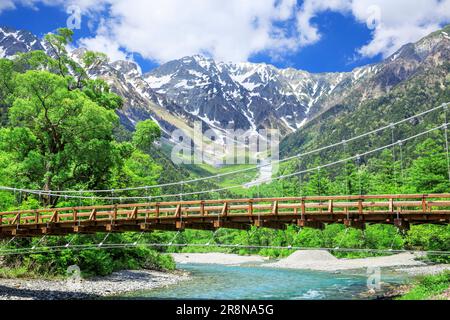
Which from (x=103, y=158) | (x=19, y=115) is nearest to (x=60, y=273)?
(x=103, y=158)

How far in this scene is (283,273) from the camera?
150 ft

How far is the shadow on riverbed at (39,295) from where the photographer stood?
24.4m

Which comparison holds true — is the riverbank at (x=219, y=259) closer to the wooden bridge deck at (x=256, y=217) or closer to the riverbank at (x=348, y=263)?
the riverbank at (x=348, y=263)

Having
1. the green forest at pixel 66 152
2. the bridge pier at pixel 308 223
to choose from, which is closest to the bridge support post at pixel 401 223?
the bridge pier at pixel 308 223

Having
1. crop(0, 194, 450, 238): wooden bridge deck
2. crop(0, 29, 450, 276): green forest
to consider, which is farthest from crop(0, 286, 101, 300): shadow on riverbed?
crop(0, 29, 450, 276): green forest

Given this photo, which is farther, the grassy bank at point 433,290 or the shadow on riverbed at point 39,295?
the shadow on riverbed at point 39,295

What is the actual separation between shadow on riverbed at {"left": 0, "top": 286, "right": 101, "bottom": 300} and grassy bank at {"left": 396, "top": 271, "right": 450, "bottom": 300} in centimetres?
1708

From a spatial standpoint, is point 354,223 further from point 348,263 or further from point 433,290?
point 348,263

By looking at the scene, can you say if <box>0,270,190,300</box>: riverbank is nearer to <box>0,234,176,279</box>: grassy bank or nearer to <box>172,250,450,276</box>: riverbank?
<box>0,234,176,279</box>: grassy bank

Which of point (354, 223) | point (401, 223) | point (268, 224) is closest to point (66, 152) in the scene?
point (268, 224)

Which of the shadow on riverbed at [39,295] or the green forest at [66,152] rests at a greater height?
the green forest at [66,152]

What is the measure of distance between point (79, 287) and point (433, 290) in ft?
65.4

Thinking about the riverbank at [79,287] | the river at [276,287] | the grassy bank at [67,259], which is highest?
the grassy bank at [67,259]

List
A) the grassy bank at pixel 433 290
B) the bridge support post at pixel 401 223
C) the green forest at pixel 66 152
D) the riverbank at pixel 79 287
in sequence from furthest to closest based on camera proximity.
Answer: the green forest at pixel 66 152, the riverbank at pixel 79 287, the grassy bank at pixel 433 290, the bridge support post at pixel 401 223
